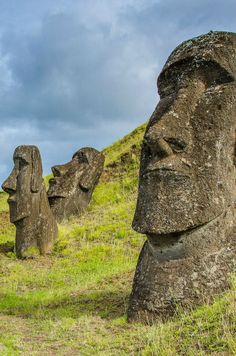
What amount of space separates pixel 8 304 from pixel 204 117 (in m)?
5.34

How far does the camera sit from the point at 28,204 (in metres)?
16.7

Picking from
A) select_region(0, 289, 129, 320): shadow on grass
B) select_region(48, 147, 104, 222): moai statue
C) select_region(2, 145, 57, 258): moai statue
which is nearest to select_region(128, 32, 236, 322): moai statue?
select_region(0, 289, 129, 320): shadow on grass

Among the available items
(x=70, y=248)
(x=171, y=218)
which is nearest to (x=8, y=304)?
(x=171, y=218)

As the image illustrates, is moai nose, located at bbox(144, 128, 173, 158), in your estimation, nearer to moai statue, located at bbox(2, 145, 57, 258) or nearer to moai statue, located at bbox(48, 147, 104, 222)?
moai statue, located at bbox(2, 145, 57, 258)

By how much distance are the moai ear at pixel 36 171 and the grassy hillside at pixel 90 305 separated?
203 centimetres

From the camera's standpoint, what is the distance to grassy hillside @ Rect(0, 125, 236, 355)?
18.8 feet

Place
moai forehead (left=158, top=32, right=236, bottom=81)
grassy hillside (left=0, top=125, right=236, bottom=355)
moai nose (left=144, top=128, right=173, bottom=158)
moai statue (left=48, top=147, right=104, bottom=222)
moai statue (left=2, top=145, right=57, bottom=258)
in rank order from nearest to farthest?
1. grassy hillside (left=0, top=125, right=236, bottom=355)
2. moai nose (left=144, top=128, right=173, bottom=158)
3. moai forehead (left=158, top=32, right=236, bottom=81)
4. moai statue (left=2, top=145, right=57, bottom=258)
5. moai statue (left=48, top=147, right=104, bottom=222)

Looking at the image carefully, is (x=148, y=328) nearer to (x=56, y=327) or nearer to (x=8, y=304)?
(x=56, y=327)

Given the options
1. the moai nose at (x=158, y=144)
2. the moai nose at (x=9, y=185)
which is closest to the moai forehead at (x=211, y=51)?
the moai nose at (x=158, y=144)

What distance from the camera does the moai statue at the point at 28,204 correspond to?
1664 cm

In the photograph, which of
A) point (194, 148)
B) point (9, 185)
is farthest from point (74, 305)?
point (9, 185)

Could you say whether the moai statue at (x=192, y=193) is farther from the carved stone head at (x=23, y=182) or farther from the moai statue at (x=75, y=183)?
the moai statue at (x=75, y=183)

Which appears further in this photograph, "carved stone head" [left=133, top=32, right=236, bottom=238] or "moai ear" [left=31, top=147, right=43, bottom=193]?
"moai ear" [left=31, top=147, right=43, bottom=193]

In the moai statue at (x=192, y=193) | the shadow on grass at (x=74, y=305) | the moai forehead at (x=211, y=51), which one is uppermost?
the moai forehead at (x=211, y=51)
